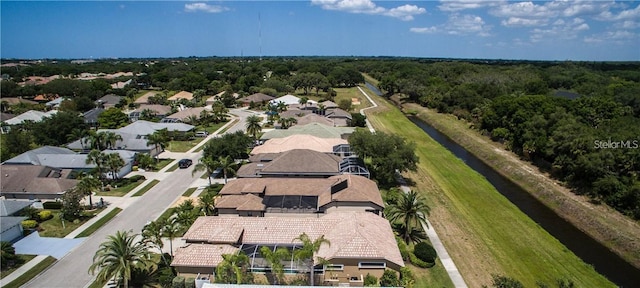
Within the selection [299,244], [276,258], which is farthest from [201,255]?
[299,244]

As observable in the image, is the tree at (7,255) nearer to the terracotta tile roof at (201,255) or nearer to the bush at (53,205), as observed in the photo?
the bush at (53,205)

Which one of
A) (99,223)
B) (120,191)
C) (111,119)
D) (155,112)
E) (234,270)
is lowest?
(99,223)

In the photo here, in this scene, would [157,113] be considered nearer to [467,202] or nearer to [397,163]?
[397,163]

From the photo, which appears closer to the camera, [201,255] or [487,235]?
[201,255]

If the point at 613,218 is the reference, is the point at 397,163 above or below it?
above

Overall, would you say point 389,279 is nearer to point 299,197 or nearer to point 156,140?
point 299,197

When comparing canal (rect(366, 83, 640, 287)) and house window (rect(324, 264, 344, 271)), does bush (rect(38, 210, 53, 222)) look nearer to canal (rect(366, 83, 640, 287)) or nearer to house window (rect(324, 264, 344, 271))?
house window (rect(324, 264, 344, 271))

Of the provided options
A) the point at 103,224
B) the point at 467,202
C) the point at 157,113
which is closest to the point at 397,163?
the point at 467,202

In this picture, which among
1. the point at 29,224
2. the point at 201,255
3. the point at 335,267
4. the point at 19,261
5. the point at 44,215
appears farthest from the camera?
the point at 44,215
